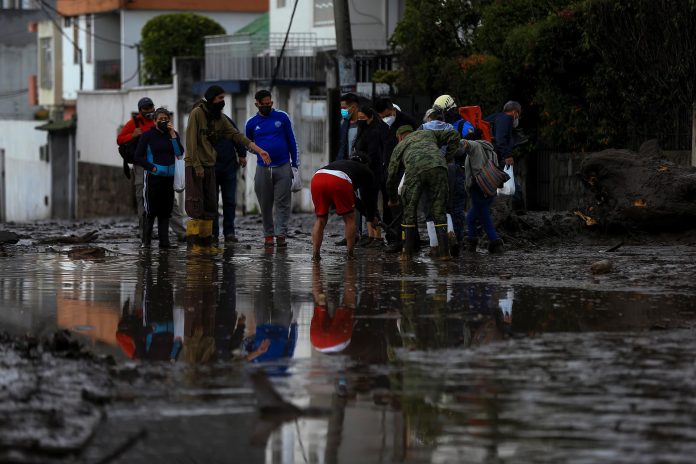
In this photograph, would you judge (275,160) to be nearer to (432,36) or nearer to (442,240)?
(442,240)

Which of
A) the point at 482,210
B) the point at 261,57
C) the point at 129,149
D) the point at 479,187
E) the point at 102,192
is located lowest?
the point at 102,192

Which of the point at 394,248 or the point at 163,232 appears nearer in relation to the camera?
the point at 394,248

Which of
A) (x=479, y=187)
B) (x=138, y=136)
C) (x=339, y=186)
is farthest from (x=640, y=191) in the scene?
(x=138, y=136)

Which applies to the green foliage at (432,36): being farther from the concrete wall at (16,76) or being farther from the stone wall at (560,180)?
the concrete wall at (16,76)

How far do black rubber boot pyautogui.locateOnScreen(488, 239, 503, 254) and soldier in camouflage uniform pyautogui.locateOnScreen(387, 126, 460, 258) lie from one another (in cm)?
97

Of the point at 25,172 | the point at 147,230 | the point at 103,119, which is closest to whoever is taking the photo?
the point at 147,230

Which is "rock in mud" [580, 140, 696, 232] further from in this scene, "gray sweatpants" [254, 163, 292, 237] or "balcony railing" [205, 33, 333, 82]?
"balcony railing" [205, 33, 333, 82]

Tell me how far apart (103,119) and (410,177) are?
3270 cm

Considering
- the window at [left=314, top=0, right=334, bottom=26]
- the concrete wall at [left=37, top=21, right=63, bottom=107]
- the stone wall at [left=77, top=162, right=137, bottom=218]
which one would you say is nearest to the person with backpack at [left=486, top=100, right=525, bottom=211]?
the window at [left=314, top=0, right=334, bottom=26]

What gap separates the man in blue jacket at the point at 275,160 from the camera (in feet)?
58.9

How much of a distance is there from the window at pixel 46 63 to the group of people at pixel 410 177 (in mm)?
44895

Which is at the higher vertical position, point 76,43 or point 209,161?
point 76,43

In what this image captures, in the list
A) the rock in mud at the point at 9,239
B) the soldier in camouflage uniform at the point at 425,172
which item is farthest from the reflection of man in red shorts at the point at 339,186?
the rock in mud at the point at 9,239

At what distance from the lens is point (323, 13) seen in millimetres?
40781
